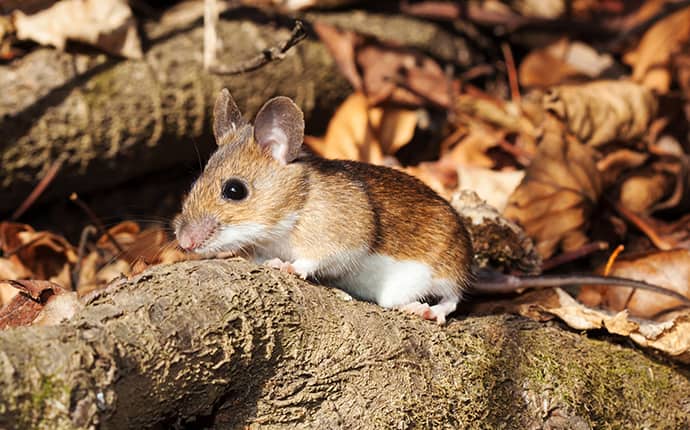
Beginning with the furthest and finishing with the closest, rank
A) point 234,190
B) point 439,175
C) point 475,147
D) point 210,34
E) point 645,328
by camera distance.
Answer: point 475,147
point 439,175
point 210,34
point 645,328
point 234,190

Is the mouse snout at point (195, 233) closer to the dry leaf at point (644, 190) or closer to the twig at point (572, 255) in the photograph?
the twig at point (572, 255)

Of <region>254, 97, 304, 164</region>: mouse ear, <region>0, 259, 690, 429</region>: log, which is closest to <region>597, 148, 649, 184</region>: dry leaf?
<region>0, 259, 690, 429</region>: log

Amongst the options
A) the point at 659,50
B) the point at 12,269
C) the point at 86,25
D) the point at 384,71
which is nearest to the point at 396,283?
the point at 12,269

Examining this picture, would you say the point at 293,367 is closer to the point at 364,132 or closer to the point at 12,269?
the point at 12,269

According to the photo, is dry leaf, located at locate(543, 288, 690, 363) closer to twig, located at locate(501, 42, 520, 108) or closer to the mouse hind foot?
the mouse hind foot

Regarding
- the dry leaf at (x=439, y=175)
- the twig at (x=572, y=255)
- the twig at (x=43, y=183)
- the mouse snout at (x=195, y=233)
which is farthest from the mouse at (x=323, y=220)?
the twig at (x=43, y=183)

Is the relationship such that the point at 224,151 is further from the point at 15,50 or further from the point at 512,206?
the point at 15,50

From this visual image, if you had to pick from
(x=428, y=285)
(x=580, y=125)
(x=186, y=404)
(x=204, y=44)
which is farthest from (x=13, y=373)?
(x=580, y=125)
